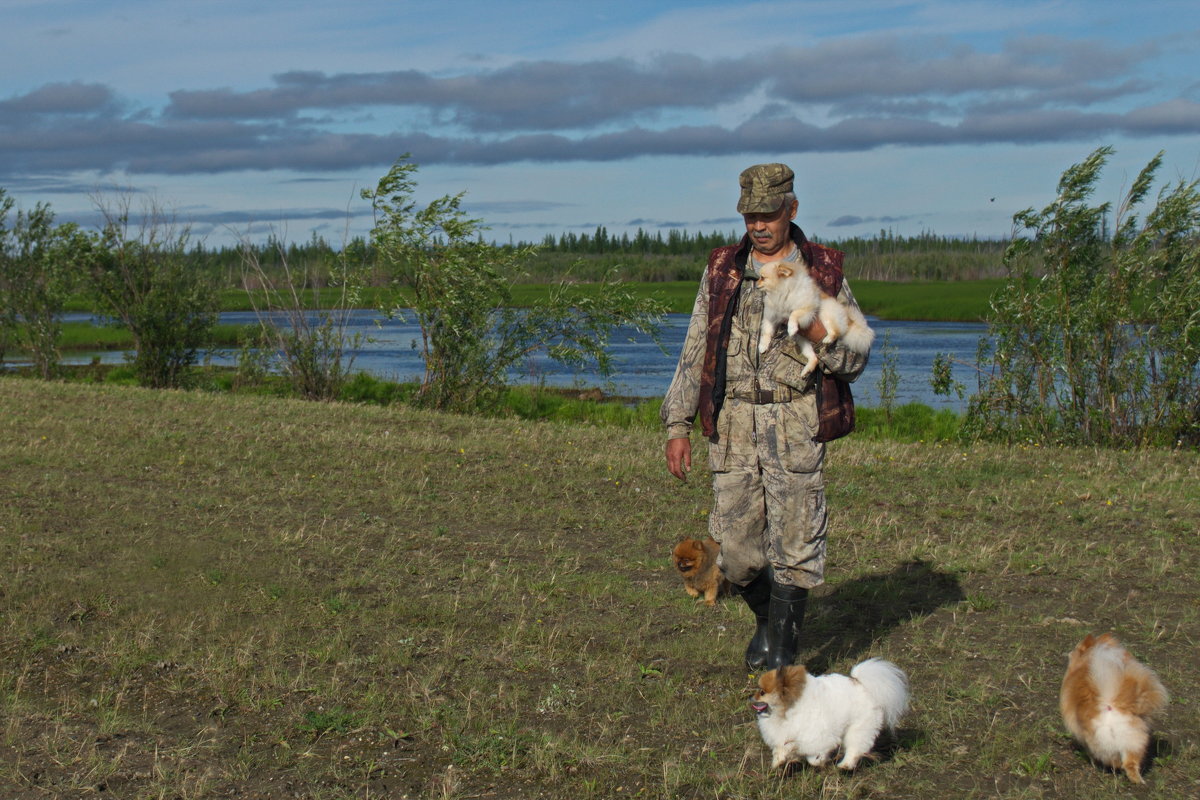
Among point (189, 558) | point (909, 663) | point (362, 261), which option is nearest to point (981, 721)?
point (909, 663)

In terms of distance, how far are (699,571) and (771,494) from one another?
1.83m

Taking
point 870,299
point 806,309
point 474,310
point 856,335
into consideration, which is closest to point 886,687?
point 856,335

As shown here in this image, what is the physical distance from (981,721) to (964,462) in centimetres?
672

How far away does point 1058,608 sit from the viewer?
638 centimetres

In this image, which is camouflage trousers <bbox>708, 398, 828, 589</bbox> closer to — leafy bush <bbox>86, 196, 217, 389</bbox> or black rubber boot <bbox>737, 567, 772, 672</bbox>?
black rubber boot <bbox>737, 567, 772, 672</bbox>

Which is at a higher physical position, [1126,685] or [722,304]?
[722,304]

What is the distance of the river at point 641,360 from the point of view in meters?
23.3

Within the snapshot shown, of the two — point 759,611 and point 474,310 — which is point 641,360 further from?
point 759,611

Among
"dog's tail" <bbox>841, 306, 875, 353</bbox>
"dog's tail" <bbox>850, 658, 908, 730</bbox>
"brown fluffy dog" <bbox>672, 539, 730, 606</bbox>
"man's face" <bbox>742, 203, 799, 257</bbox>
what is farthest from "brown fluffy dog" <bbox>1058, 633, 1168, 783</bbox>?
"brown fluffy dog" <bbox>672, 539, 730, 606</bbox>

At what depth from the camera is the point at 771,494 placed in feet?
16.0

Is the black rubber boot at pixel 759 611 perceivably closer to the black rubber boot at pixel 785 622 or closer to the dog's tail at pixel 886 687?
the black rubber boot at pixel 785 622

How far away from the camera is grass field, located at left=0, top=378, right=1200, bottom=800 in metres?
4.30

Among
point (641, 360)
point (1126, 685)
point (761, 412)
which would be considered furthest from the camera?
point (641, 360)

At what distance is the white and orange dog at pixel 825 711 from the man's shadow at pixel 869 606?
119cm
